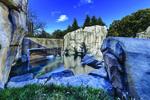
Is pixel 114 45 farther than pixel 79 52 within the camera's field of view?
No

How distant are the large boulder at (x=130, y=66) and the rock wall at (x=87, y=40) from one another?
21.0m

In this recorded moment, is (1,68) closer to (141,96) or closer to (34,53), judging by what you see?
(141,96)

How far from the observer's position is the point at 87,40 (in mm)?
27312

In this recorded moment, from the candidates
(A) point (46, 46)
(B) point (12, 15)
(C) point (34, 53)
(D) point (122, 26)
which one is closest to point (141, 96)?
(B) point (12, 15)

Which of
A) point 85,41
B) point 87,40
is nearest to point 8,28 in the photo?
point 87,40

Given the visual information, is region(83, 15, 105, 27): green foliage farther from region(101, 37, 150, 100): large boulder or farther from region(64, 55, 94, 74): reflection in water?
region(101, 37, 150, 100): large boulder

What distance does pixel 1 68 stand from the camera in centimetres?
612

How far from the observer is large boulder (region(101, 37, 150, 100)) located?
3.71 meters

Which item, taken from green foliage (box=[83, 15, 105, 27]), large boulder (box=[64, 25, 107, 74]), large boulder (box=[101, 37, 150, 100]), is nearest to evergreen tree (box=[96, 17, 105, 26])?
green foliage (box=[83, 15, 105, 27])

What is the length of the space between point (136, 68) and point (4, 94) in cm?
221

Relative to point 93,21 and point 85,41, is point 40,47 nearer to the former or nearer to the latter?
point 85,41

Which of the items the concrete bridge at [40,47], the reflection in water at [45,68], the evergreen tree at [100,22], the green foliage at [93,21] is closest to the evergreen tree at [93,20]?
the green foliage at [93,21]

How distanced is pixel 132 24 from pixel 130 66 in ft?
92.9

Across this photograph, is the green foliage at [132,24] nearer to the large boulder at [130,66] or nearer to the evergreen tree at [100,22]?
the evergreen tree at [100,22]
